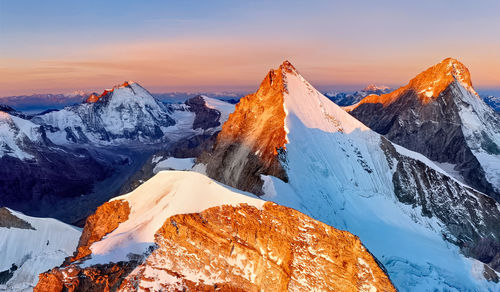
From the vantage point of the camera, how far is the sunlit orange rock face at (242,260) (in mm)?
29000

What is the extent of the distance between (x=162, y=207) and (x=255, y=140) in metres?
37.2

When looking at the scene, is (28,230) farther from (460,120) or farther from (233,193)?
(460,120)

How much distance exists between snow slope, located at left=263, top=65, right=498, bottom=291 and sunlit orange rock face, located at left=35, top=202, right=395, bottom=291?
50.3ft

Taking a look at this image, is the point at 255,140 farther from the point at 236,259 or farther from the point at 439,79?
the point at 439,79

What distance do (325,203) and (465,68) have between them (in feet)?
503

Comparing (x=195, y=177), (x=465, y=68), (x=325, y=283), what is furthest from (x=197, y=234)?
(x=465, y=68)

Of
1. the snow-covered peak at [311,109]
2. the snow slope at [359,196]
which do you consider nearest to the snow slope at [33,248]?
the snow slope at [359,196]

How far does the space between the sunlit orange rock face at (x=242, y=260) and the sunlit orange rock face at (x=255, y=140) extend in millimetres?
18128

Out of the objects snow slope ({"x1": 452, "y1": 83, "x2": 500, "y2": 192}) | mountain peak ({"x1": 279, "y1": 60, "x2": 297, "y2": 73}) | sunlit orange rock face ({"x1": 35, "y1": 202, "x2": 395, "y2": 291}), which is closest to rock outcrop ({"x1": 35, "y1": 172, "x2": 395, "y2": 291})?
sunlit orange rock face ({"x1": 35, "y1": 202, "x2": 395, "y2": 291})

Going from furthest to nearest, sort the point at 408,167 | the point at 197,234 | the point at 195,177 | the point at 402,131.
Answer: the point at 402,131 < the point at 408,167 < the point at 195,177 < the point at 197,234

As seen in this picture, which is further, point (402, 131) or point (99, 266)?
point (402, 131)

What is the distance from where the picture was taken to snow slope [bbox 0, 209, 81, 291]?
76938 millimetres

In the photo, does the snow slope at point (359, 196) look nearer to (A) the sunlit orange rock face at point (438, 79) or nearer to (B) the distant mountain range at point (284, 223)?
(B) the distant mountain range at point (284, 223)

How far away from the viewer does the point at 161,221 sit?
34.7 meters
